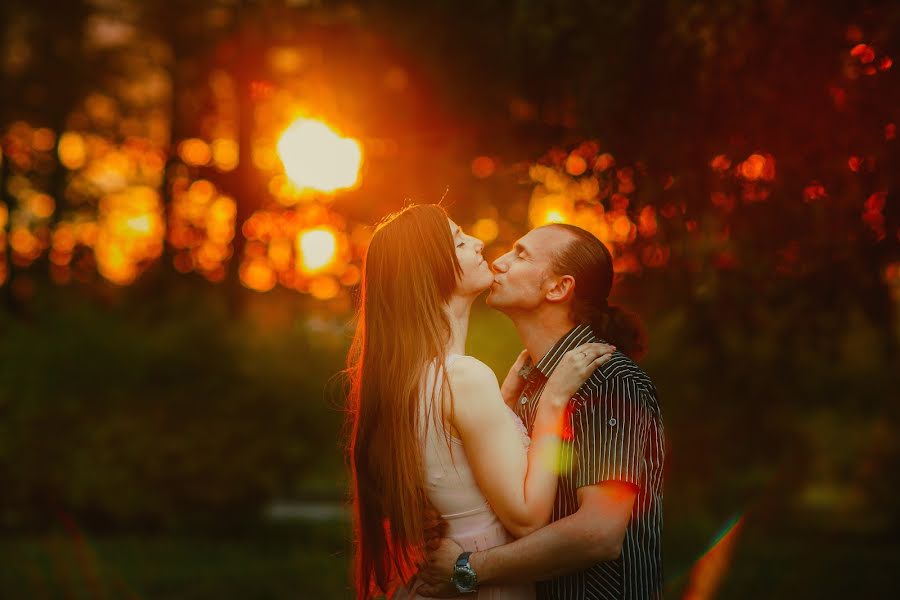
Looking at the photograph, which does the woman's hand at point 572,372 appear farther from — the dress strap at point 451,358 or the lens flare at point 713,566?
the lens flare at point 713,566

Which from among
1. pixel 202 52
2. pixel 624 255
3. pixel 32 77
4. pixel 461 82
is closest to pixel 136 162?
pixel 32 77

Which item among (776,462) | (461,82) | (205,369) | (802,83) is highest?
(461,82)

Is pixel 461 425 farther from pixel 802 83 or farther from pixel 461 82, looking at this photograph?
pixel 461 82

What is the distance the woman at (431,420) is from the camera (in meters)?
3.07

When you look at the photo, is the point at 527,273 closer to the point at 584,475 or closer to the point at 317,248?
the point at 584,475

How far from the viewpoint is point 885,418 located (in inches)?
512

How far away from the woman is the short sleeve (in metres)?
0.09

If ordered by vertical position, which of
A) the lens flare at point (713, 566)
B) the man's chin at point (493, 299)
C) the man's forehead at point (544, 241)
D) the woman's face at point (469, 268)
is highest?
the man's forehead at point (544, 241)

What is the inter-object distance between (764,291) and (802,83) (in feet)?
4.89

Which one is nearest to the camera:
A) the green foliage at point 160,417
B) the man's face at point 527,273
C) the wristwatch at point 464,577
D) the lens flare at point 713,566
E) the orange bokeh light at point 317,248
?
the wristwatch at point 464,577

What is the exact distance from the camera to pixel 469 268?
339 cm

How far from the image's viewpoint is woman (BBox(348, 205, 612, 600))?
3.07m

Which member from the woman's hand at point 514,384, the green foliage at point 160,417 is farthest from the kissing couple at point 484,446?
the green foliage at point 160,417

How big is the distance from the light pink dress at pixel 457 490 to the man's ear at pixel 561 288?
512 mm
